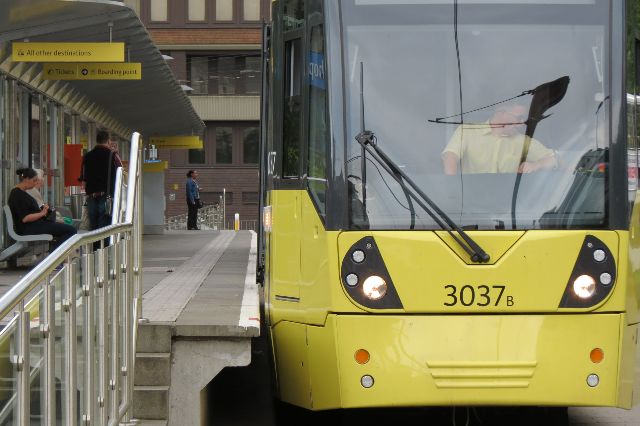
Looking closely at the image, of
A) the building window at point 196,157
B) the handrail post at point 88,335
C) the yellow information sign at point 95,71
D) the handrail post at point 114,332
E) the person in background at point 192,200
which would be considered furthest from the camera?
the building window at point 196,157

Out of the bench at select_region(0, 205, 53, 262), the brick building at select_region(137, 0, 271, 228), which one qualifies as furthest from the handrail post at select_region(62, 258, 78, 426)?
the brick building at select_region(137, 0, 271, 228)

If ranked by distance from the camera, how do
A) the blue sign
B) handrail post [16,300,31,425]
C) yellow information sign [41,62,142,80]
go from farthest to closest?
yellow information sign [41,62,142,80]
the blue sign
handrail post [16,300,31,425]

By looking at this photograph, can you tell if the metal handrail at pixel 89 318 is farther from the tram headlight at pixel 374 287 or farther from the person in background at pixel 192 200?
the person in background at pixel 192 200

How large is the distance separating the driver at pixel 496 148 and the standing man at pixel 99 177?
8206mm

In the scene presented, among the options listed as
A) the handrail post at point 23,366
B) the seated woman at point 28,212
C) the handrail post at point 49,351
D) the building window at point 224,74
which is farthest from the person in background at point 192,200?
the handrail post at point 23,366

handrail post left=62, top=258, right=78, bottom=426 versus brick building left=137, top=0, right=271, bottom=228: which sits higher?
brick building left=137, top=0, right=271, bottom=228

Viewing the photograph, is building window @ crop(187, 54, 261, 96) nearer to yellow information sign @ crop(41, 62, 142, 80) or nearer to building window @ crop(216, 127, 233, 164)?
building window @ crop(216, 127, 233, 164)

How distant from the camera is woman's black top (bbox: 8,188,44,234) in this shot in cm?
1520

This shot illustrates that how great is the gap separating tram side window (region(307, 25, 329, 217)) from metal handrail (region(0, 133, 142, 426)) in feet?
3.65

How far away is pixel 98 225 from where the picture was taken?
1509cm

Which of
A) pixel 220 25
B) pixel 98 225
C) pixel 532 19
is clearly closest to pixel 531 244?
pixel 532 19

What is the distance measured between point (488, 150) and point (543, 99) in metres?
0.45

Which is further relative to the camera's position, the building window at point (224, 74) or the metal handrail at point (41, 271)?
the building window at point (224, 74)

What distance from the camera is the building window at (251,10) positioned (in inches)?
2106
